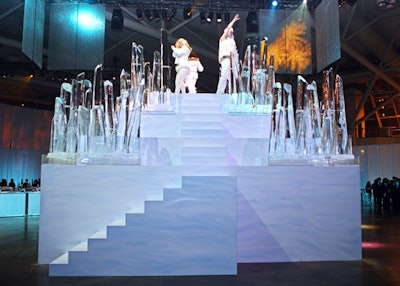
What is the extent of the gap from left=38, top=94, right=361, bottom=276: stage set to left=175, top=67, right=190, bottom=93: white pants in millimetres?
1600

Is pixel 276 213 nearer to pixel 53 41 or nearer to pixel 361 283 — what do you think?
pixel 361 283

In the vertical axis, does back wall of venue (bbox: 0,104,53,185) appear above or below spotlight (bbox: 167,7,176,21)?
below

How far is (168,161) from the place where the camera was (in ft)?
21.2

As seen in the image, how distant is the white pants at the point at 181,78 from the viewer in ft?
26.9

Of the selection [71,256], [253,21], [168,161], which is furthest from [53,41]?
[71,256]

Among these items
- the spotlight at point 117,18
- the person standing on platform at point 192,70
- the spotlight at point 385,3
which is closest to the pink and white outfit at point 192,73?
the person standing on platform at point 192,70

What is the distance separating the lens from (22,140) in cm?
1902

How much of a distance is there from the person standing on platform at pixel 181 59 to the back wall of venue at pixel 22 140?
12286mm

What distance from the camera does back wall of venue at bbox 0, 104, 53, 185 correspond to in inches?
719

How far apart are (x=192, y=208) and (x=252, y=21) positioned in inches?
360

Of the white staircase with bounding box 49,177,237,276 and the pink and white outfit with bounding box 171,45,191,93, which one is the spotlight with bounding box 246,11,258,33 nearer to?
the pink and white outfit with bounding box 171,45,191,93

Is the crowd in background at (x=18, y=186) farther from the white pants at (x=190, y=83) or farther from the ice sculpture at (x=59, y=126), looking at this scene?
the white pants at (x=190, y=83)

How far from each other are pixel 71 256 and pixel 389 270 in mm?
3804

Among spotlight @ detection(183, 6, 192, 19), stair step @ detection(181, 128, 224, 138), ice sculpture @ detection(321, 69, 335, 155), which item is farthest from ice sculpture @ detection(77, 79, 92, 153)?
spotlight @ detection(183, 6, 192, 19)
